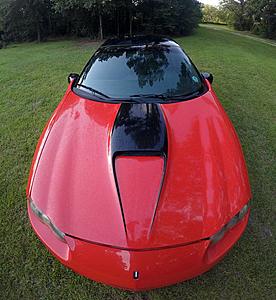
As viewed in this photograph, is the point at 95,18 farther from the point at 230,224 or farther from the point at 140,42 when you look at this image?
the point at 230,224

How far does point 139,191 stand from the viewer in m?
1.75

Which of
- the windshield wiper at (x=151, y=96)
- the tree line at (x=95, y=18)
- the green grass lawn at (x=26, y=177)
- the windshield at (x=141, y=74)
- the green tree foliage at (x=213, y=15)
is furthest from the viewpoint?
the green tree foliage at (x=213, y=15)

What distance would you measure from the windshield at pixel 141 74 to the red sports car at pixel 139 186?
0.9 inches

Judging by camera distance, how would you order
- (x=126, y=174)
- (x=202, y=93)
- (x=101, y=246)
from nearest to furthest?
(x=101, y=246)
(x=126, y=174)
(x=202, y=93)

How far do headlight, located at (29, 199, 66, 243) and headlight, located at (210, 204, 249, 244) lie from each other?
87 centimetres

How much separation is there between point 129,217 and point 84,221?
0.26 meters

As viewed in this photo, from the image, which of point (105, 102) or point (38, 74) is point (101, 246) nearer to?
point (105, 102)

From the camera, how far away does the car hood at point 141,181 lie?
1628 mm

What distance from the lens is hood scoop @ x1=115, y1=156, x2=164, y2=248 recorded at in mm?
1597

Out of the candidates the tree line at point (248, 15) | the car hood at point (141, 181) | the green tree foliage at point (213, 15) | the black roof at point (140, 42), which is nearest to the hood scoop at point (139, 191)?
the car hood at point (141, 181)

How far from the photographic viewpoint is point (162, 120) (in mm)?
2234

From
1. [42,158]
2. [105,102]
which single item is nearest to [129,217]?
[42,158]

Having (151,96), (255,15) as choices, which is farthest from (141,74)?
(255,15)

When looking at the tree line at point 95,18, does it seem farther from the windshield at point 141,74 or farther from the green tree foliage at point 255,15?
the windshield at point 141,74
